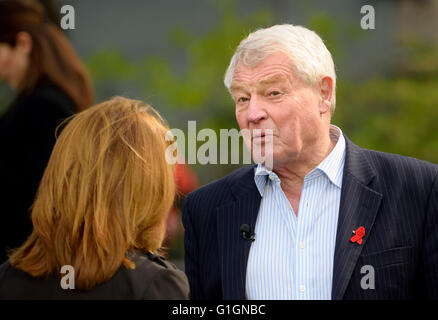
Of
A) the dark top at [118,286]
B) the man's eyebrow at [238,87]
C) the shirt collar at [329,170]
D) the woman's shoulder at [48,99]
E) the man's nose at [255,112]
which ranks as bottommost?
the dark top at [118,286]

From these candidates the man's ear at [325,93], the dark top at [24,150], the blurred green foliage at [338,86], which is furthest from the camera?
the blurred green foliage at [338,86]

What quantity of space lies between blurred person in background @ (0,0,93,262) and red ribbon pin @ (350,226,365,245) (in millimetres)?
2184

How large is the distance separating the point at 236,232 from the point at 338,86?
24.4ft

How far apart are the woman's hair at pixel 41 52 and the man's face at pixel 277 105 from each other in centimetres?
182

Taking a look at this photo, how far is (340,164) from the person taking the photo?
318 cm

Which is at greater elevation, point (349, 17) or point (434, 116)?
point (349, 17)

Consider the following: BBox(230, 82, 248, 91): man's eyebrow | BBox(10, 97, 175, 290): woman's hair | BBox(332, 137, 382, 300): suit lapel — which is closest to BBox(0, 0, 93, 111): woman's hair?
BBox(10, 97, 175, 290): woman's hair

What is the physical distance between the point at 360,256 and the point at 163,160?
3.05 feet

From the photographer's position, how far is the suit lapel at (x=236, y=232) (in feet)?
9.78

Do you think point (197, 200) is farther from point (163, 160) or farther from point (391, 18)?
point (391, 18)

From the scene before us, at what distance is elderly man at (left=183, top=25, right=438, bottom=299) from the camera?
2.86 meters

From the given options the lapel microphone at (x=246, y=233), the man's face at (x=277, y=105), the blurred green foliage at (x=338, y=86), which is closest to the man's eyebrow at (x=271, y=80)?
the man's face at (x=277, y=105)

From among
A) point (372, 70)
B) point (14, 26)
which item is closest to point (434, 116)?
point (372, 70)

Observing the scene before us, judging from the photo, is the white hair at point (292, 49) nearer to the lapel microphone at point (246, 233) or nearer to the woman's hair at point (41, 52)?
the lapel microphone at point (246, 233)
